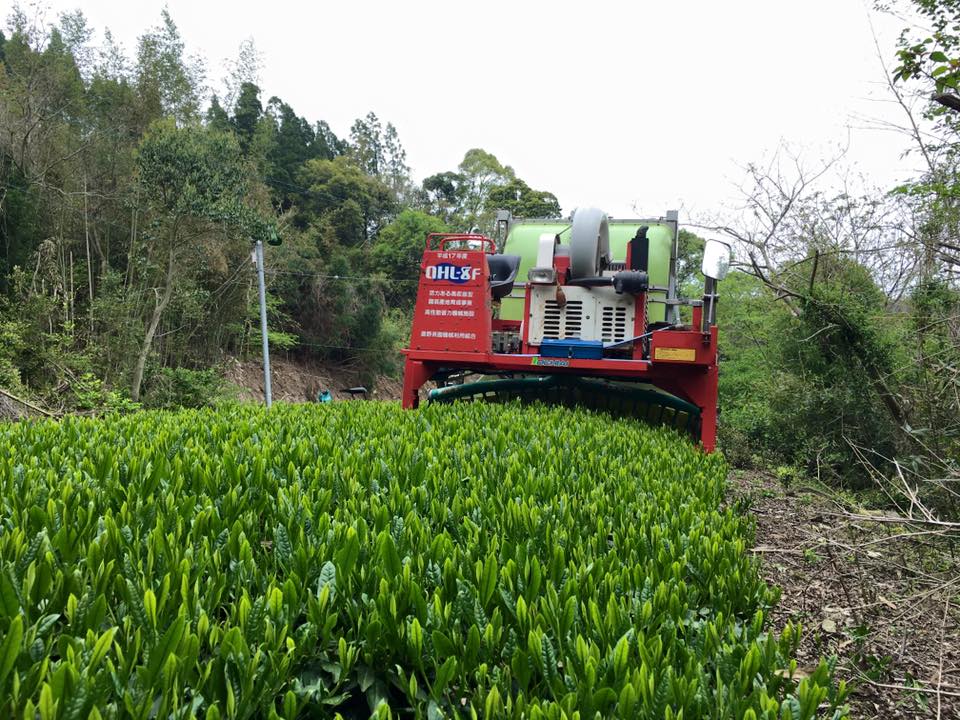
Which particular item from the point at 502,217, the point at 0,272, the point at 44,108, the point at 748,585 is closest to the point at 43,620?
the point at 748,585

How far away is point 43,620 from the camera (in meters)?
1.37

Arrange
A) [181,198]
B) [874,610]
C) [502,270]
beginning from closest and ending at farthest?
[874,610], [502,270], [181,198]

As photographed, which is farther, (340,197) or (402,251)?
(340,197)

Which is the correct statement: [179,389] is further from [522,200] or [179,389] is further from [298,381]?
[522,200]

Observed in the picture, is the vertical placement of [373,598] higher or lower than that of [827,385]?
lower

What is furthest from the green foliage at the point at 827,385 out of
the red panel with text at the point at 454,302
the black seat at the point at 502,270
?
the red panel with text at the point at 454,302

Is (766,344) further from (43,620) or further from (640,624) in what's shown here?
(43,620)

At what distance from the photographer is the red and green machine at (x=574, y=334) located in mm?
6016

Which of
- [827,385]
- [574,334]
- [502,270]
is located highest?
[502,270]

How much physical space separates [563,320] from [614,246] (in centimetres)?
209

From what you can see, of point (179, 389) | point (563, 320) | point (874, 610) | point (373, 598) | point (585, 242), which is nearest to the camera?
point (373, 598)

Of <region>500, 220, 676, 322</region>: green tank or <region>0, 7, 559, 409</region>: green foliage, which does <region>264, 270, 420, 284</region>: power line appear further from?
<region>500, 220, 676, 322</region>: green tank

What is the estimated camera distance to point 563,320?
691cm

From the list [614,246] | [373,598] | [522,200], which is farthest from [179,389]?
[522,200]
